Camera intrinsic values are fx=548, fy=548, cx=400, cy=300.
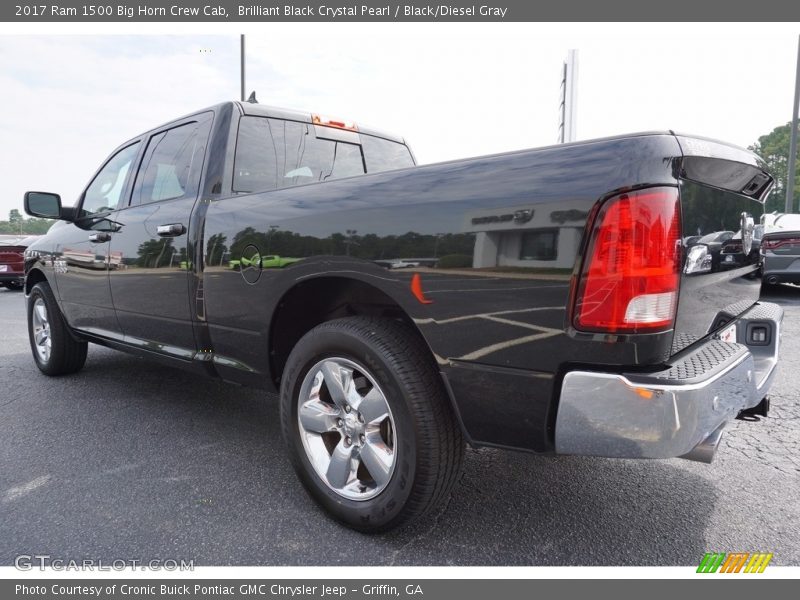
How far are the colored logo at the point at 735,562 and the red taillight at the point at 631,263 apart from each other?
1.00m

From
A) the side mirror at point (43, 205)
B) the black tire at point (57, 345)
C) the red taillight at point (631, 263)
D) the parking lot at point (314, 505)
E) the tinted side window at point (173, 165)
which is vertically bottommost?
the parking lot at point (314, 505)

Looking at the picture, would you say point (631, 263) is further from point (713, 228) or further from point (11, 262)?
point (11, 262)

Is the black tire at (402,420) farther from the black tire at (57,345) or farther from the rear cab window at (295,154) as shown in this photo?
the black tire at (57,345)

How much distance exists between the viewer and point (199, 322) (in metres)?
2.84

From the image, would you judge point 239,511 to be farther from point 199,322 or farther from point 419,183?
point 419,183

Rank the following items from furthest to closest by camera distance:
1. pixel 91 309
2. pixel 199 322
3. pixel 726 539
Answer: pixel 91 309 < pixel 199 322 < pixel 726 539

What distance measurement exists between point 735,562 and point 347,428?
1492 mm

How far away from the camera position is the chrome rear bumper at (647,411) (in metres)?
1.52

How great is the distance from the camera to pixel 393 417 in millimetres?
1985

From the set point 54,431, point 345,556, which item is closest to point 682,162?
point 345,556

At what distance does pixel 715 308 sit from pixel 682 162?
653mm

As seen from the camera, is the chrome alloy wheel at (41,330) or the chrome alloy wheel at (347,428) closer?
the chrome alloy wheel at (347,428)

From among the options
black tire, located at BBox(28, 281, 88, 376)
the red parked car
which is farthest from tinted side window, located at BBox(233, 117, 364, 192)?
the red parked car

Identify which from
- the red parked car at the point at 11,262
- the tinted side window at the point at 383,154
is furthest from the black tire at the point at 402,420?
the red parked car at the point at 11,262
